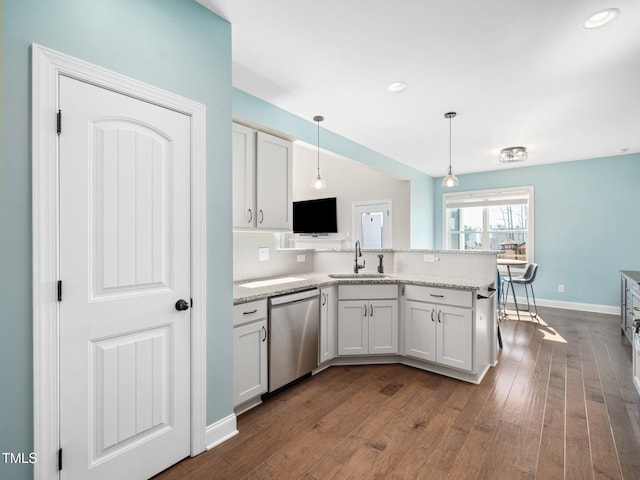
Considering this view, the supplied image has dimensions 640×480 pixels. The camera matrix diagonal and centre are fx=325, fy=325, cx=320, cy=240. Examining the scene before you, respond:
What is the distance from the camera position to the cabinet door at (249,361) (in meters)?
2.25

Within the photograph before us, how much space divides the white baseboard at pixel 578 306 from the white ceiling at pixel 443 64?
2.87 meters

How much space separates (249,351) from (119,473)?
95 centimetres

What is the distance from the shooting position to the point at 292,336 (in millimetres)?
2691

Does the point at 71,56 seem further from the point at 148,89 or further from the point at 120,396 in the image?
the point at 120,396

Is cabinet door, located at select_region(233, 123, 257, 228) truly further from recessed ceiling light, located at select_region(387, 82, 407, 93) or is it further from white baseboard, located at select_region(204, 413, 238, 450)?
white baseboard, located at select_region(204, 413, 238, 450)

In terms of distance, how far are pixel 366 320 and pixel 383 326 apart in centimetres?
18

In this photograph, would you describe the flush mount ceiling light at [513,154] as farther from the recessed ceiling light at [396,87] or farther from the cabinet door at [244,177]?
the cabinet door at [244,177]

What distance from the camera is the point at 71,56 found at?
1.40 meters

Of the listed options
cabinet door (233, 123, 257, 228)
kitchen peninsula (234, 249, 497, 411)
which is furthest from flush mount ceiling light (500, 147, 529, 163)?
cabinet door (233, 123, 257, 228)

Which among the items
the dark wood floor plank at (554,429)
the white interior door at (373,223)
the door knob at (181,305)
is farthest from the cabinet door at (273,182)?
the white interior door at (373,223)

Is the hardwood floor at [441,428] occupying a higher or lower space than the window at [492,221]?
lower

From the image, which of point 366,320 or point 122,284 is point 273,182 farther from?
point 122,284

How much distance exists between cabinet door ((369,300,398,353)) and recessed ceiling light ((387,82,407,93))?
1988 mm

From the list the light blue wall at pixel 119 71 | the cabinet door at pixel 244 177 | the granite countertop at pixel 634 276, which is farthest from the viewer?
the granite countertop at pixel 634 276
